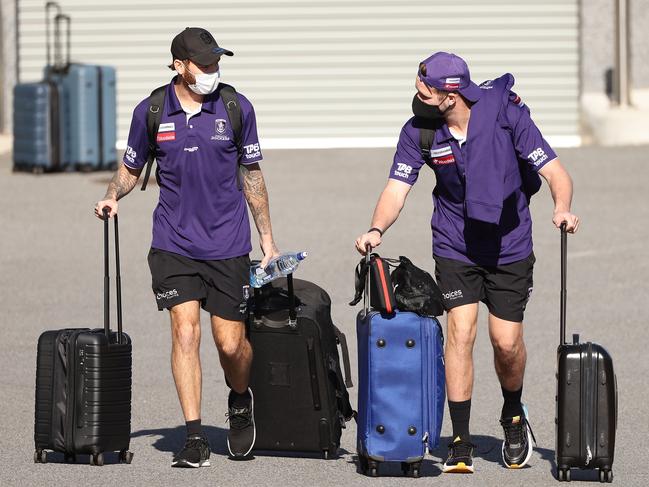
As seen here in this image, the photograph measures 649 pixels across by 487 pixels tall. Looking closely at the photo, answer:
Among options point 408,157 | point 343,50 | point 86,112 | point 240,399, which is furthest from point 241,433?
point 343,50

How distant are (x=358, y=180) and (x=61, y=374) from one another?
38.1 feet

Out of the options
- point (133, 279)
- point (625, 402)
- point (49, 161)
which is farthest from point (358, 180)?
point (625, 402)

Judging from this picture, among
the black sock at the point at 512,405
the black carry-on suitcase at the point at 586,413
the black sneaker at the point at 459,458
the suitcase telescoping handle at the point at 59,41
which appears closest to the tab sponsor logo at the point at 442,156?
the black carry-on suitcase at the point at 586,413

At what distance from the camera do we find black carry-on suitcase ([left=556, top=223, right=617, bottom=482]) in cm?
668

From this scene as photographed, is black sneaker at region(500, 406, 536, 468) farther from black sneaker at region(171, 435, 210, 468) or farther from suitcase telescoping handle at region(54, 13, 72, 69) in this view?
suitcase telescoping handle at region(54, 13, 72, 69)

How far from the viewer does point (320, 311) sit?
7316mm

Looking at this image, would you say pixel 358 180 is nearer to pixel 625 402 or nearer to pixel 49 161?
pixel 49 161

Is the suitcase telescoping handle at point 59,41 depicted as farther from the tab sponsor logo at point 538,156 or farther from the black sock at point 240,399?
the tab sponsor logo at point 538,156

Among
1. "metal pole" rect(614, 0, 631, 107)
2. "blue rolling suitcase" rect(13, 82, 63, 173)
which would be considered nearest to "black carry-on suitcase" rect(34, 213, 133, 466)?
"blue rolling suitcase" rect(13, 82, 63, 173)

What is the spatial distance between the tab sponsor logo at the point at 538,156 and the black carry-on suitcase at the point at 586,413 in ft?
1.17

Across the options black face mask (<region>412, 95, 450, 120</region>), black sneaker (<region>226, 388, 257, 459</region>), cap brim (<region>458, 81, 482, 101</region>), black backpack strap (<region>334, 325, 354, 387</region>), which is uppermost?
cap brim (<region>458, 81, 482, 101</region>)

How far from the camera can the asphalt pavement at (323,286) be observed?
23.2 ft

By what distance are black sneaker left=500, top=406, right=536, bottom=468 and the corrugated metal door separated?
51.4 feet

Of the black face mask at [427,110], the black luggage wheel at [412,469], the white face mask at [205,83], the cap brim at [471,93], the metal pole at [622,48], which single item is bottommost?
the black luggage wheel at [412,469]
